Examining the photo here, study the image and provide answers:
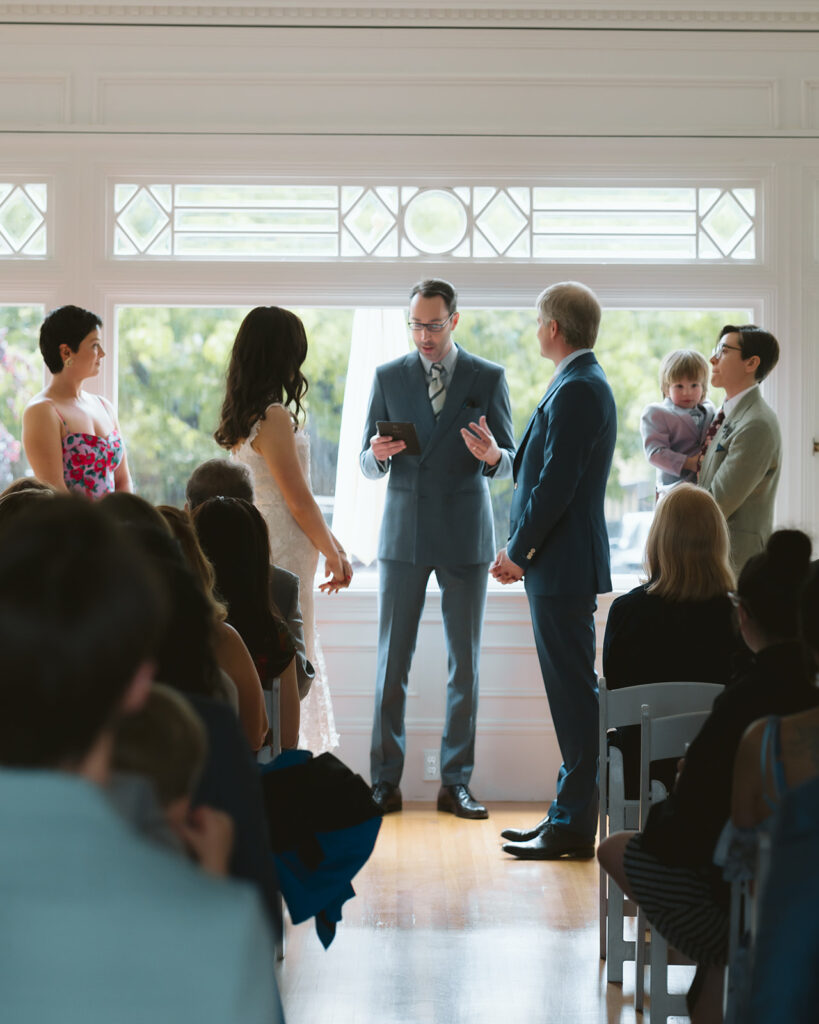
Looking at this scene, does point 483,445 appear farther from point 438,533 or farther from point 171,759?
point 171,759

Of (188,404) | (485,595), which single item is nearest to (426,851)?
(485,595)

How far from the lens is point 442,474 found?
454 centimetres

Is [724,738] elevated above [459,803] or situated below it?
above

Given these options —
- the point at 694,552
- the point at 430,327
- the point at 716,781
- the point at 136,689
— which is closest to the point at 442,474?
the point at 430,327

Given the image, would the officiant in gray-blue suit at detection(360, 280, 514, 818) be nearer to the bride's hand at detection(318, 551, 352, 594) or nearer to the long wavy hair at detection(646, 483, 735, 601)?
the bride's hand at detection(318, 551, 352, 594)

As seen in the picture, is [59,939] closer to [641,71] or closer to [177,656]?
[177,656]

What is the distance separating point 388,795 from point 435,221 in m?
2.38

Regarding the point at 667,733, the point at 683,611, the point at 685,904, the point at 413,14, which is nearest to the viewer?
the point at 685,904

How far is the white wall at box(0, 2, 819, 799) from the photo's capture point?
4.71 meters

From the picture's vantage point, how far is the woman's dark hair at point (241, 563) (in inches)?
106

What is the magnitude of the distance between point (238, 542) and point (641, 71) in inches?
122

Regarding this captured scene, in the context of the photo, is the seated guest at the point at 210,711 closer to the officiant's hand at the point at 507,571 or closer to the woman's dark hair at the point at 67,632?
the woman's dark hair at the point at 67,632

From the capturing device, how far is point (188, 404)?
498cm

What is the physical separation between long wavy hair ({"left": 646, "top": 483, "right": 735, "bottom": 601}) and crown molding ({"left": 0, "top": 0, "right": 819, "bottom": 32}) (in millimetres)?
2605
